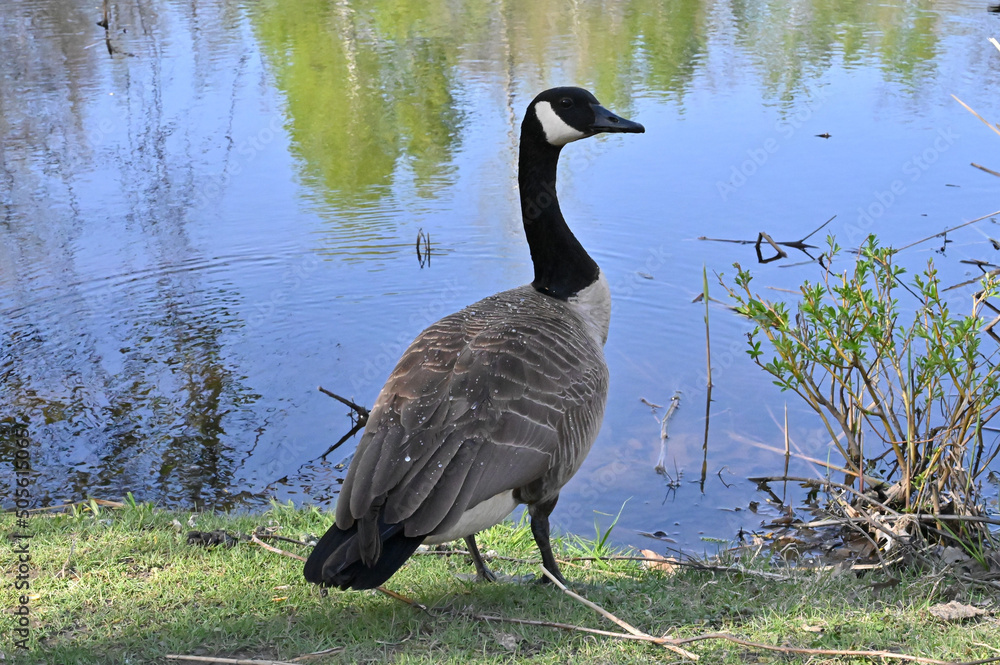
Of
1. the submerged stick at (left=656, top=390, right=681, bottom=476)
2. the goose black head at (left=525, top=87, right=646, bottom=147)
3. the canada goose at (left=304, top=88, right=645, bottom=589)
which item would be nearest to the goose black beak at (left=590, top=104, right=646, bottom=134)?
the goose black head at (left=525, top=87, right=646, bottom=147)

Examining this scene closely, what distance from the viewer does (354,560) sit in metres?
3.22

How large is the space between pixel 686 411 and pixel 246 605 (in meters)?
3.70

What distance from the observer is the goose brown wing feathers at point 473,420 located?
3396mm

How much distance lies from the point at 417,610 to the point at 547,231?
92.2 inches

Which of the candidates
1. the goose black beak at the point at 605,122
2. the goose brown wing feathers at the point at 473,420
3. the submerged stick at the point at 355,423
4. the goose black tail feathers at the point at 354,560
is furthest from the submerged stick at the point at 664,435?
the goose black tail feathers at the point at 354,560

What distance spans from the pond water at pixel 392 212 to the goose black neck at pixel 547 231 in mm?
1535

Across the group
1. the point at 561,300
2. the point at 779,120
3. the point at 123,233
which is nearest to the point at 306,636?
the point at 561,300

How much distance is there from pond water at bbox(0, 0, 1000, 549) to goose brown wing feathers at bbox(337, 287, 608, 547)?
1.80m

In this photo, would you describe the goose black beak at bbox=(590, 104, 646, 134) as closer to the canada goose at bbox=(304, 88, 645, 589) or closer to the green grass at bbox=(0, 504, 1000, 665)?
the canada goose at bbox=(304, 88, 645, 589)

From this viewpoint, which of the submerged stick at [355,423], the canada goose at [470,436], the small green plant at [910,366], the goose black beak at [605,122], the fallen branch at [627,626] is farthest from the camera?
the submerged stick at [355,423]

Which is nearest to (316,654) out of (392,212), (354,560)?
(354,560)

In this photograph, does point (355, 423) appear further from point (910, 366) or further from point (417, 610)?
point (910, 366)

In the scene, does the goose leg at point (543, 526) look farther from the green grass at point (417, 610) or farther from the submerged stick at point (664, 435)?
the submerged stick at point (664, 435)

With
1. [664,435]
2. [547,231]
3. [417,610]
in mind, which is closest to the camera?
[417,610]
